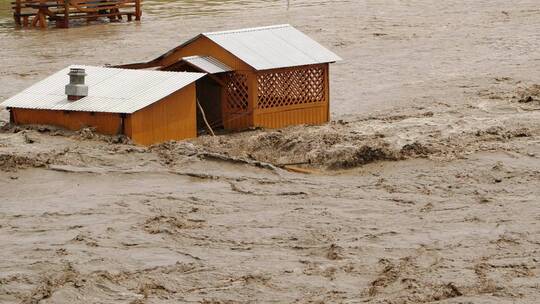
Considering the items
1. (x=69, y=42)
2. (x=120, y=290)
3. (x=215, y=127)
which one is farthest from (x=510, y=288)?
(x=69, y=42)

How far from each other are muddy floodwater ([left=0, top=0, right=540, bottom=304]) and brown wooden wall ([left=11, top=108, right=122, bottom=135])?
189 mm

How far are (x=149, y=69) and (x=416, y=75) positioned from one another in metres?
6.38

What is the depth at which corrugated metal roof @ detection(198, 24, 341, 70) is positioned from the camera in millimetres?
19156

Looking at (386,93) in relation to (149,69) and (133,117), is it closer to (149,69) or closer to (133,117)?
(149,69)

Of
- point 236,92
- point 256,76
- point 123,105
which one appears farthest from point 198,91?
point 123,105

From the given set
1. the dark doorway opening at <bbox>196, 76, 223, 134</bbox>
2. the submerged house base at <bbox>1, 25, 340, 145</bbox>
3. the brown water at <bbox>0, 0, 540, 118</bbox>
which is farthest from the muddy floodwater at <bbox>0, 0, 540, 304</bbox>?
the dark doorway opening at <bbox>196, 76, 223, 134</bbox>

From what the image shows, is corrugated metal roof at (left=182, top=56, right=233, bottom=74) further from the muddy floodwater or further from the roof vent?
the roof vent

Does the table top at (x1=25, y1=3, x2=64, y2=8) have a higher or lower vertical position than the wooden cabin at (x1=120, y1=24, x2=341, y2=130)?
lower

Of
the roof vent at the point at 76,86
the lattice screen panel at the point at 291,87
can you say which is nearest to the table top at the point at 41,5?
the lattice screen panel at the point at 291,87

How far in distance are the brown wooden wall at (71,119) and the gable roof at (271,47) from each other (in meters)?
2.31

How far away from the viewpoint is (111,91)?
1817 centimetres

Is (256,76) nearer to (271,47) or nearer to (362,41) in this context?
(271,47)

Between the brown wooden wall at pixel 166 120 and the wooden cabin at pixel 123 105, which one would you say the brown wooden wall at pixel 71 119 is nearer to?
the wooden cabin at pixel 123 105

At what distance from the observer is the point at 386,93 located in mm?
22578
